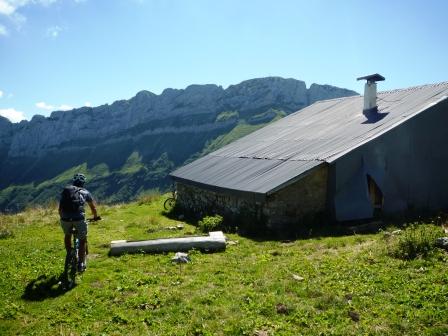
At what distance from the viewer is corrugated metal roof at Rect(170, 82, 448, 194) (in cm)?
1499

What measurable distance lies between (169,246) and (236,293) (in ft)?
13.0

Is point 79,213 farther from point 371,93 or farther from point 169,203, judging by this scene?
point 371,93

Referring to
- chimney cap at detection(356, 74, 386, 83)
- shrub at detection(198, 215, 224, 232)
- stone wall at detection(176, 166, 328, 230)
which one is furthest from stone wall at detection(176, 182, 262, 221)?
chimney cap at detection(356, 74, 386, 83)

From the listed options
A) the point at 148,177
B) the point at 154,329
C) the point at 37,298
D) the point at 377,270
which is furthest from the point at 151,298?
the point at 148,177

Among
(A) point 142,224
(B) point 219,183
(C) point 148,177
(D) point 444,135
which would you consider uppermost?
(D) point 444,135

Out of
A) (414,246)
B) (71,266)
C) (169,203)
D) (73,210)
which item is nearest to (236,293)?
(71,266)

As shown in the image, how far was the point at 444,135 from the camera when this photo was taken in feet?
55.7

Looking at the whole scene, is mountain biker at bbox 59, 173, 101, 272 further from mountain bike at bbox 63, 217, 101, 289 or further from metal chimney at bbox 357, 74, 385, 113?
metal chimney at bbox 357, 74, 385, 113

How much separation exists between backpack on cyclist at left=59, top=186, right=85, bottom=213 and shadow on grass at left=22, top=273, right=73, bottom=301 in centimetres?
153

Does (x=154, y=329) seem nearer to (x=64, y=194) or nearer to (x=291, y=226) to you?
(x=64, y=194)

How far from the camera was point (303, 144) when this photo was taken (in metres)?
17.9

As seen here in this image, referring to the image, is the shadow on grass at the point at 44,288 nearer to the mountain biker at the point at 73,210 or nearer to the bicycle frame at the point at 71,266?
the bicycle frame at the point at 71,266

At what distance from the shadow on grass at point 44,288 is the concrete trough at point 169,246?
2365mm

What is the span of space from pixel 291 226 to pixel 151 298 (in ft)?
23.8
